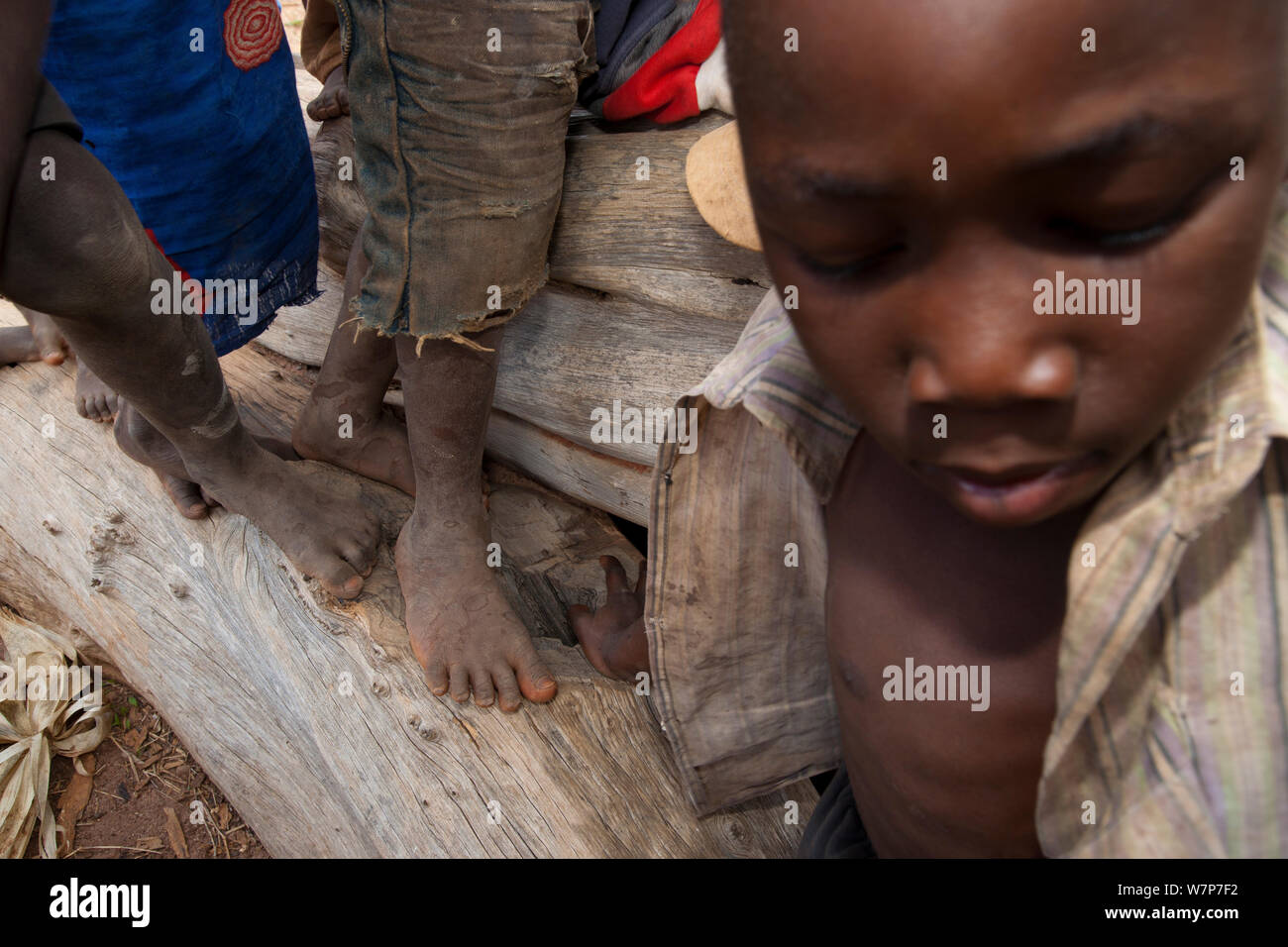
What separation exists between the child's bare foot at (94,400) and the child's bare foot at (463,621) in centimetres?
99

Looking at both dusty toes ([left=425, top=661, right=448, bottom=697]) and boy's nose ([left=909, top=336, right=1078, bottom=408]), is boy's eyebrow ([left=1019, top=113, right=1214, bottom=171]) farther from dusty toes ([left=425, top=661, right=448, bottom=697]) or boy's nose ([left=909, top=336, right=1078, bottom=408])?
dusty toes ([left=425, top=661, right=448, bottom=697])

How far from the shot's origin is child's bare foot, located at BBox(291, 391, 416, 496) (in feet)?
7.77

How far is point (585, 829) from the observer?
6.01 ft

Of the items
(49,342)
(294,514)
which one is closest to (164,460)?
(294,514)

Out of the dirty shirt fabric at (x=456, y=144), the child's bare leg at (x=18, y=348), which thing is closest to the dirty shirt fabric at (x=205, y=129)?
the dirty shirt fabric at (x=456, y=144)

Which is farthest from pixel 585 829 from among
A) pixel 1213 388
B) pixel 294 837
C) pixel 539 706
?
pixel 1213 388

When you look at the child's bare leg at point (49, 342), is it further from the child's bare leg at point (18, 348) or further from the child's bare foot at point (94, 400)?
the child's bare foot at point (94, 400)

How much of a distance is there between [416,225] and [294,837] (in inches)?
51.7

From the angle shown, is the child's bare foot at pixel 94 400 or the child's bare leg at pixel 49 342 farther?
the child's bare leg at pixel 49 342

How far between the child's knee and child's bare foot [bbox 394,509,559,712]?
73 centimetres

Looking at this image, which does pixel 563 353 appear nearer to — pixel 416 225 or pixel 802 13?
pixel 416 225

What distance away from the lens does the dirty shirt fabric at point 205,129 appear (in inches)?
75.7

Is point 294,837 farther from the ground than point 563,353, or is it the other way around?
point 563,353

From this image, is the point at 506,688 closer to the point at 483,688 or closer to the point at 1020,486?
the point at 483,688
